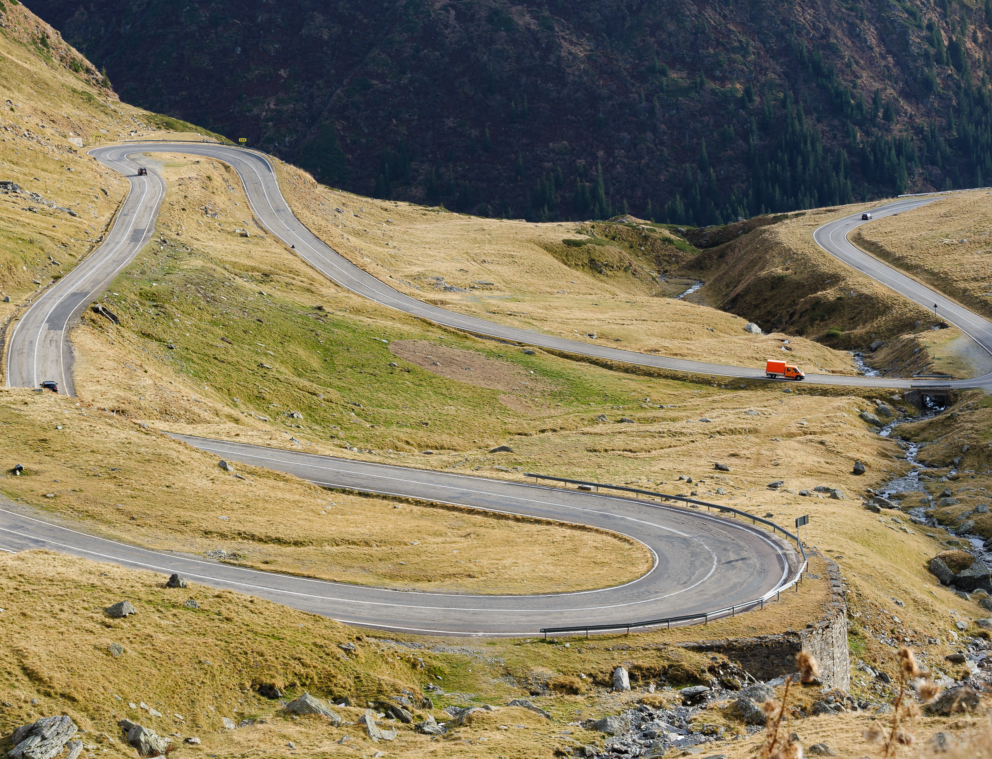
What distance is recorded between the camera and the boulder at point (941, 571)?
51.7m

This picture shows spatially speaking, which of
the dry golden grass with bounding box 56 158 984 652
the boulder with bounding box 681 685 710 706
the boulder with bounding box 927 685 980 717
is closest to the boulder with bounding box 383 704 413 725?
Result: the boulder with bounding box 681 685 710 706

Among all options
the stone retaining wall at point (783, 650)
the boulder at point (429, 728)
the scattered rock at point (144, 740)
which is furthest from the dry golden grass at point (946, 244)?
the scattered rock at point (144, 740)

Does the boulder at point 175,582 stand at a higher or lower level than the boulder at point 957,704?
lower

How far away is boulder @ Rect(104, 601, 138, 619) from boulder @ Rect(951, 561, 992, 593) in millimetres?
45425

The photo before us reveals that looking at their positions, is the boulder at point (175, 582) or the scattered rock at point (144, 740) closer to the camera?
the scattered rock at point (144, 740)

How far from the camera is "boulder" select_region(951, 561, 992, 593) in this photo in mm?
50812

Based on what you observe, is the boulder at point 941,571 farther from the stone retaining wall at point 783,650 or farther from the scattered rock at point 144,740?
the scattered rock at point 144,740

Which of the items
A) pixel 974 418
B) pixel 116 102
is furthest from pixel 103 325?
pixel 116 102

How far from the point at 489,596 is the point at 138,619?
15.1m

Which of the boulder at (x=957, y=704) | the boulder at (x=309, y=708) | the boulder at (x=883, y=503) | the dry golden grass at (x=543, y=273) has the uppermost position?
the dry golden grass at (x=543, y=273)

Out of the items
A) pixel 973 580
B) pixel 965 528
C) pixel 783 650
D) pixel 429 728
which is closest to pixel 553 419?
pixel 965 528

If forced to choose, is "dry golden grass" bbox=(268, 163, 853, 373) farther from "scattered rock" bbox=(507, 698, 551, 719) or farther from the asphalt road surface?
"scattered rock" bbox=(507, 698, 551, 719)

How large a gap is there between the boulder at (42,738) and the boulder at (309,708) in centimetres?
687

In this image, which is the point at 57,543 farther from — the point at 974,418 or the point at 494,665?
the point at 974,418
